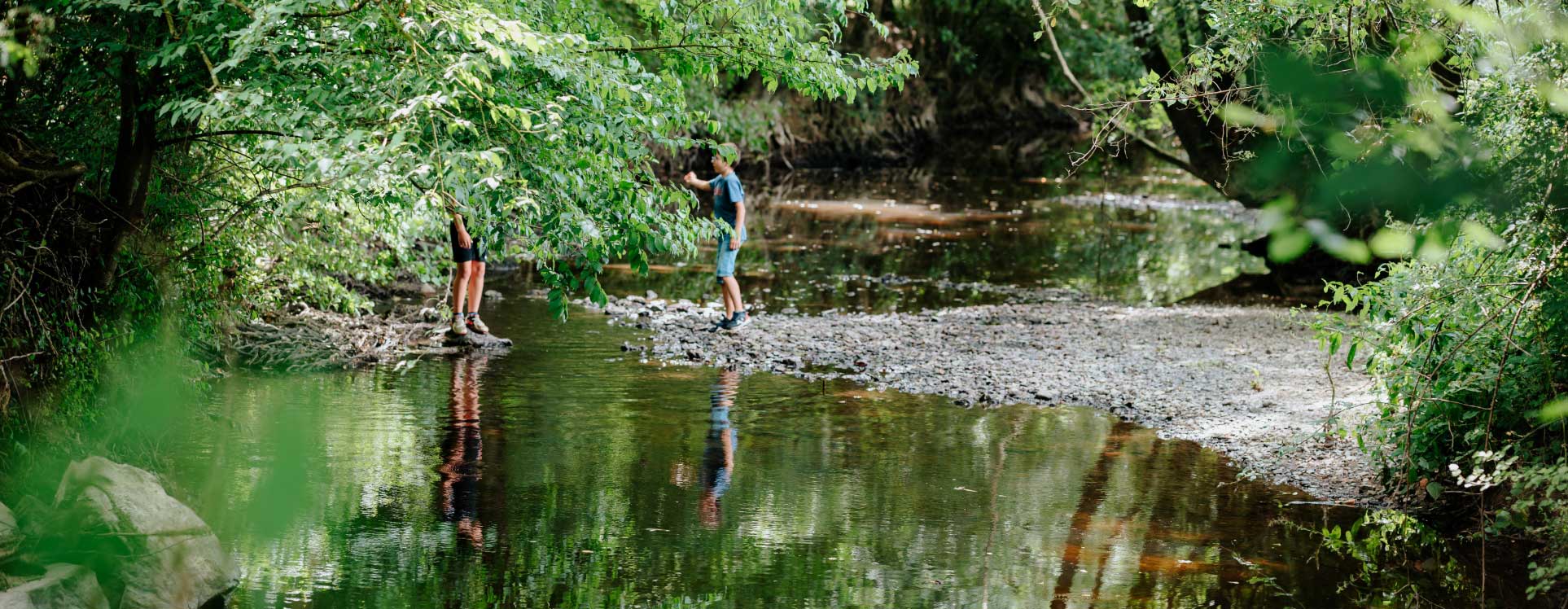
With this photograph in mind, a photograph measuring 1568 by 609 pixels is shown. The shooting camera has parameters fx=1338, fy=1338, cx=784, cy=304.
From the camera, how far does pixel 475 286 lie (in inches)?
491

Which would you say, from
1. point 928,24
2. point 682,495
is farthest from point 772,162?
point 682,495

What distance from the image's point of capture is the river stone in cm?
562

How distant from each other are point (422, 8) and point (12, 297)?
8.27 feet

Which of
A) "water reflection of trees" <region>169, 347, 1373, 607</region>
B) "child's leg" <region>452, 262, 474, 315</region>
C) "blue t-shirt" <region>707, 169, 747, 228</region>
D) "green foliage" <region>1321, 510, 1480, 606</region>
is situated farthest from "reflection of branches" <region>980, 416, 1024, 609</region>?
"child's leg" <region>452, 262, 474, 315</region>

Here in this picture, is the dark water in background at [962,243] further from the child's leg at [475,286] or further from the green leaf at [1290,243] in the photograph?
the green leaf at [1290,243]

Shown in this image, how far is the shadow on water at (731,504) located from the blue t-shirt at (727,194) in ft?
9.64

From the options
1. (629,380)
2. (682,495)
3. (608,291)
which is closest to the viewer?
(682,495)

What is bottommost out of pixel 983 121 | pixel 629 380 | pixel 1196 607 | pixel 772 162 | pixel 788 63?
pixel 1196 607

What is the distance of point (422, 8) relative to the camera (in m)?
6.28

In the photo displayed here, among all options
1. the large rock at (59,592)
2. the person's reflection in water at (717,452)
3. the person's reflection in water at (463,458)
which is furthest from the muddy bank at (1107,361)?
the large rock at (59,592)

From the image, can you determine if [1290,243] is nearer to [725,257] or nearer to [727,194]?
[725,257]

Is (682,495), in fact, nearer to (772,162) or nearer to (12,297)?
(12,297)

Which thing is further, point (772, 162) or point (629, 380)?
point (772, 162)

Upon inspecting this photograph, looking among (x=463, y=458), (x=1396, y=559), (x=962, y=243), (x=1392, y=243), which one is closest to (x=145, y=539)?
(x=463, y=458)
